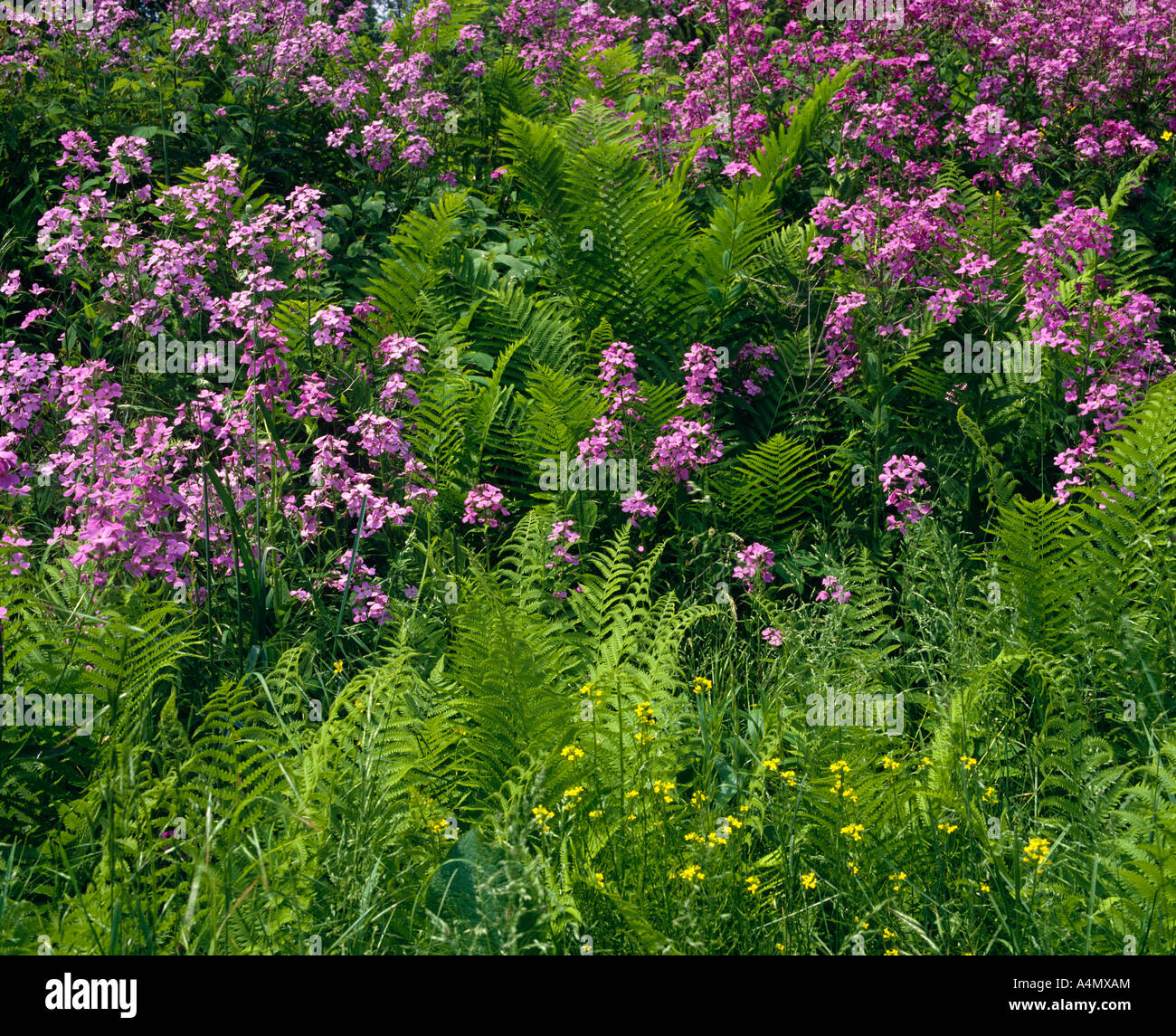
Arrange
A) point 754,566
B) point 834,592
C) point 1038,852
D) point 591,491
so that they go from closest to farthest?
point 1038,852 < point 834,592 < point 754,566 < point 591,491

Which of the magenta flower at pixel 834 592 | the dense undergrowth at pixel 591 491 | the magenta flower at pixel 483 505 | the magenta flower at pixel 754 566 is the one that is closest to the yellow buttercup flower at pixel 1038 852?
the dense undergrowth at pixel 591 491

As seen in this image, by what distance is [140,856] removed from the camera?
1.88 metres

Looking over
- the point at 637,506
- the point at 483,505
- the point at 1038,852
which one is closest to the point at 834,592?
the point at 637,506

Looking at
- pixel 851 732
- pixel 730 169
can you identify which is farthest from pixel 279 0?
pixel 851 732

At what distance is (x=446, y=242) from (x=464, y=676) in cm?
271

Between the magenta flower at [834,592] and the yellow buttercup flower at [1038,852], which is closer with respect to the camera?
the yellow buttercup flower at [1038,852]


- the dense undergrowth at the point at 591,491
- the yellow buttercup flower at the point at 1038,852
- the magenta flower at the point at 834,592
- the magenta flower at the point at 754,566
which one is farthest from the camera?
the magenta flower at the point at 754,566

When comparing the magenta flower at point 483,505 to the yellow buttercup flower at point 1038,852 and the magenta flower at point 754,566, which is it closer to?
the magenta flower at point 754,566

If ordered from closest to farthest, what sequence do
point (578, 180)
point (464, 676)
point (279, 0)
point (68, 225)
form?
1. point (464, 676)
2. point (68, 225)
3. point (578, 180)
4. point (279, 0)

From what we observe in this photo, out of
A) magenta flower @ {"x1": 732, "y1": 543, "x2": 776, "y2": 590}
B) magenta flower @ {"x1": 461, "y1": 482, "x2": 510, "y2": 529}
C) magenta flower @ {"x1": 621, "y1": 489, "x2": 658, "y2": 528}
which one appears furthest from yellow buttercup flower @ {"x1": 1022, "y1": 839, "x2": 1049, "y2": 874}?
magenta flower @ {"x1": 461, "y1": 482, "x2": 510, "y2": 529}

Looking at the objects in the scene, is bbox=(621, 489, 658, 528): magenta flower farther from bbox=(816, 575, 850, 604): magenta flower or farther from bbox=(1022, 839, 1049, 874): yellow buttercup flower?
bbox=(1022, 839, 1049, 874): yellow buttercup flower

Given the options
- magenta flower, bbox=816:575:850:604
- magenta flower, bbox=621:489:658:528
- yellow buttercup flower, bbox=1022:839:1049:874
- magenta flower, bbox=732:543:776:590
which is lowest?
yellow buttercup flower, bbox=1022:839:1049:874

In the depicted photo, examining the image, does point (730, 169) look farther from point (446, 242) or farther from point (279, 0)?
point (279, 0)

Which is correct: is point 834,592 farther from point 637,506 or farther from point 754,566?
point 637,506
